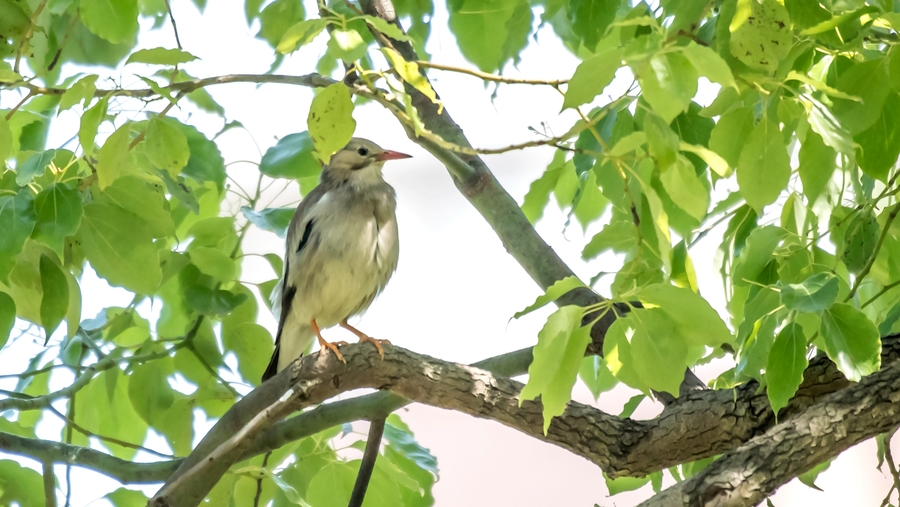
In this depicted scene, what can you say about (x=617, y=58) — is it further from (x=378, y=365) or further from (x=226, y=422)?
(x=226, y=422)

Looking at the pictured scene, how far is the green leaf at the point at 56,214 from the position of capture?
1.34m

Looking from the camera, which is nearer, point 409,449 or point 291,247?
point 409,449

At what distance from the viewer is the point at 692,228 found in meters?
1.56

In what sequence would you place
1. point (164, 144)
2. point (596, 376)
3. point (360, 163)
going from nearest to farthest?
point (164, 144)
point (596, 376)
point (360, 163)

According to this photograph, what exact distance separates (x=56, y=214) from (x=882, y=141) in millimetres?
1284

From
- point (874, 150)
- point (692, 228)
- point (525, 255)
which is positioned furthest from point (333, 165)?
point (874, 150)

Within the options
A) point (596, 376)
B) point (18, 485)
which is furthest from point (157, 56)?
point (596, 376)

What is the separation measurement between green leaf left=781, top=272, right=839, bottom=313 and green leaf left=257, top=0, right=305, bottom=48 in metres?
1.35

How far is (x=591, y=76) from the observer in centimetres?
86

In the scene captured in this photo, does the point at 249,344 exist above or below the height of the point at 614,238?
above

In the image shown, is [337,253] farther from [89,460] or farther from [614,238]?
[614,238]

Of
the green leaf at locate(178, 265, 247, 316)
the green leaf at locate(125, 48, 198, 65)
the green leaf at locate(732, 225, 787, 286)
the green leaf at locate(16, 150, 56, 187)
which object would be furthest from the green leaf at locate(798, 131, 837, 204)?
the green leaf at locate(178, 265, 247, 316)

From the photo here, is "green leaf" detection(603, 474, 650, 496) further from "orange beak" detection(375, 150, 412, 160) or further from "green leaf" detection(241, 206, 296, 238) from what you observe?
"orange beak" detection(375, 150, 412, 160)

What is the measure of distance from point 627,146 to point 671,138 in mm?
47
